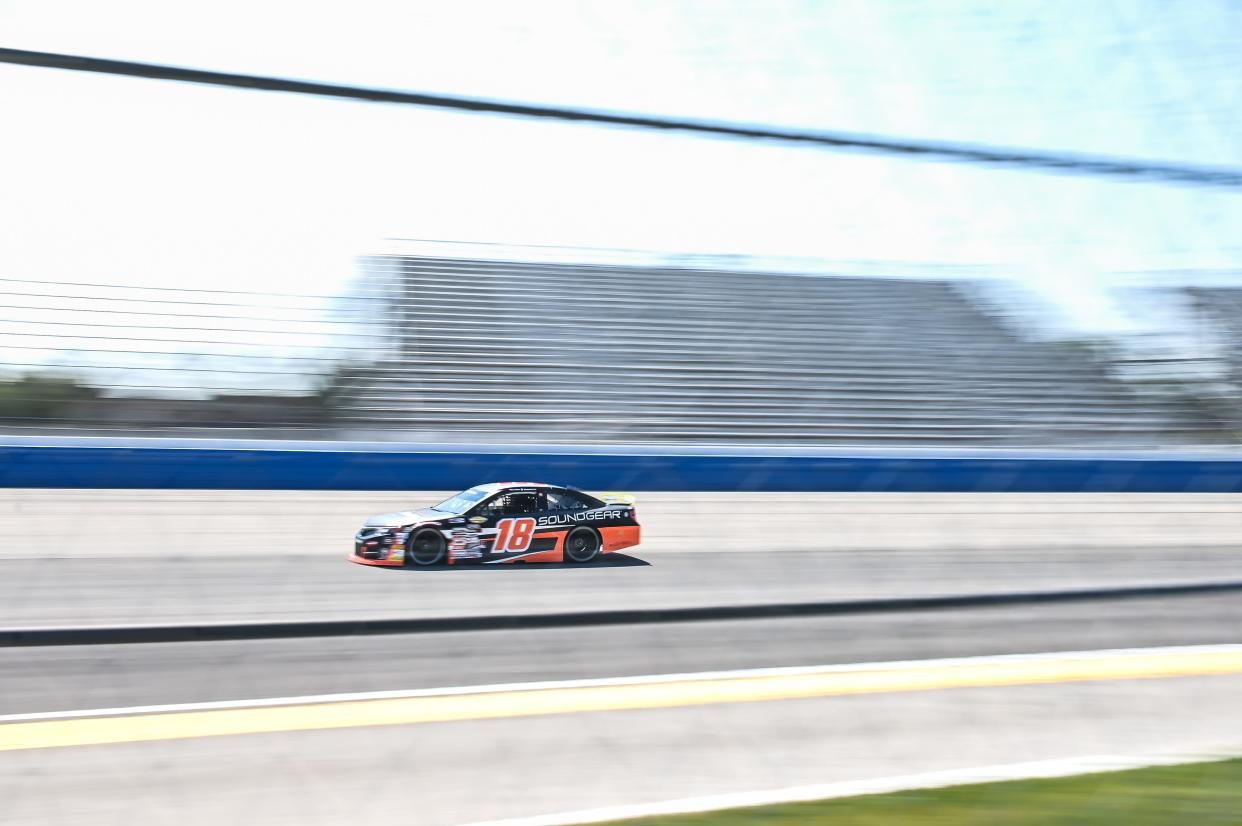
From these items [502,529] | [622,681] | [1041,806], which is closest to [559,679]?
[622,681]

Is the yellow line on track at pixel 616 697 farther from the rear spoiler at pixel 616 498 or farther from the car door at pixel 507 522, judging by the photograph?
the rear spoiler at pixel 616 498

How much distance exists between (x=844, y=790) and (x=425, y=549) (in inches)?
98.4

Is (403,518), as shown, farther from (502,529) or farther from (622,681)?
(622,681)

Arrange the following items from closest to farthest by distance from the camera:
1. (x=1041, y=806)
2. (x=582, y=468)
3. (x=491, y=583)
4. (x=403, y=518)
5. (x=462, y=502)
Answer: (x=1041, y=806)
(x=491, y=583)
(x=403, y=518)
(x=462, y=502)
(x=582, y=468)

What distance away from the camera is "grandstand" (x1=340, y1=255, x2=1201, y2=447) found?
17.4ft

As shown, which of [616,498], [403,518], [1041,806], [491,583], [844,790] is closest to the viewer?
[1041,806]

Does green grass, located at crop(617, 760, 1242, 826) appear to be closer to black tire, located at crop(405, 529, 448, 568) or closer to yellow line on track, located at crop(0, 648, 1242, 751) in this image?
yellow line on track, located at crop(0, 648, 1242, 751)

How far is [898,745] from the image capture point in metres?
2.90

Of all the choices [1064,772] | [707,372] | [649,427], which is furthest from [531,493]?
[1064,772]

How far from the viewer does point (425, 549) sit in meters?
4.37

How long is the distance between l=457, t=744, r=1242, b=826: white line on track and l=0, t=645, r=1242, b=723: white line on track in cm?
92

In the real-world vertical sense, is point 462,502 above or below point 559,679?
above

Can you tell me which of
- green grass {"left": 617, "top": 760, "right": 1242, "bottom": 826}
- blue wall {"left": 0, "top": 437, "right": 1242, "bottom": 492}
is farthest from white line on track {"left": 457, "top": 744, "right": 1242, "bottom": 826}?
blue wall {"left": 0, "top": 437, "right": 1242, "bottom": 492}

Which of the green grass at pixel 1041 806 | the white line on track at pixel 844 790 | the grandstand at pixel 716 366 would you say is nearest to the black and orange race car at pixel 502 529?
the grandstand at pixel 716 366
